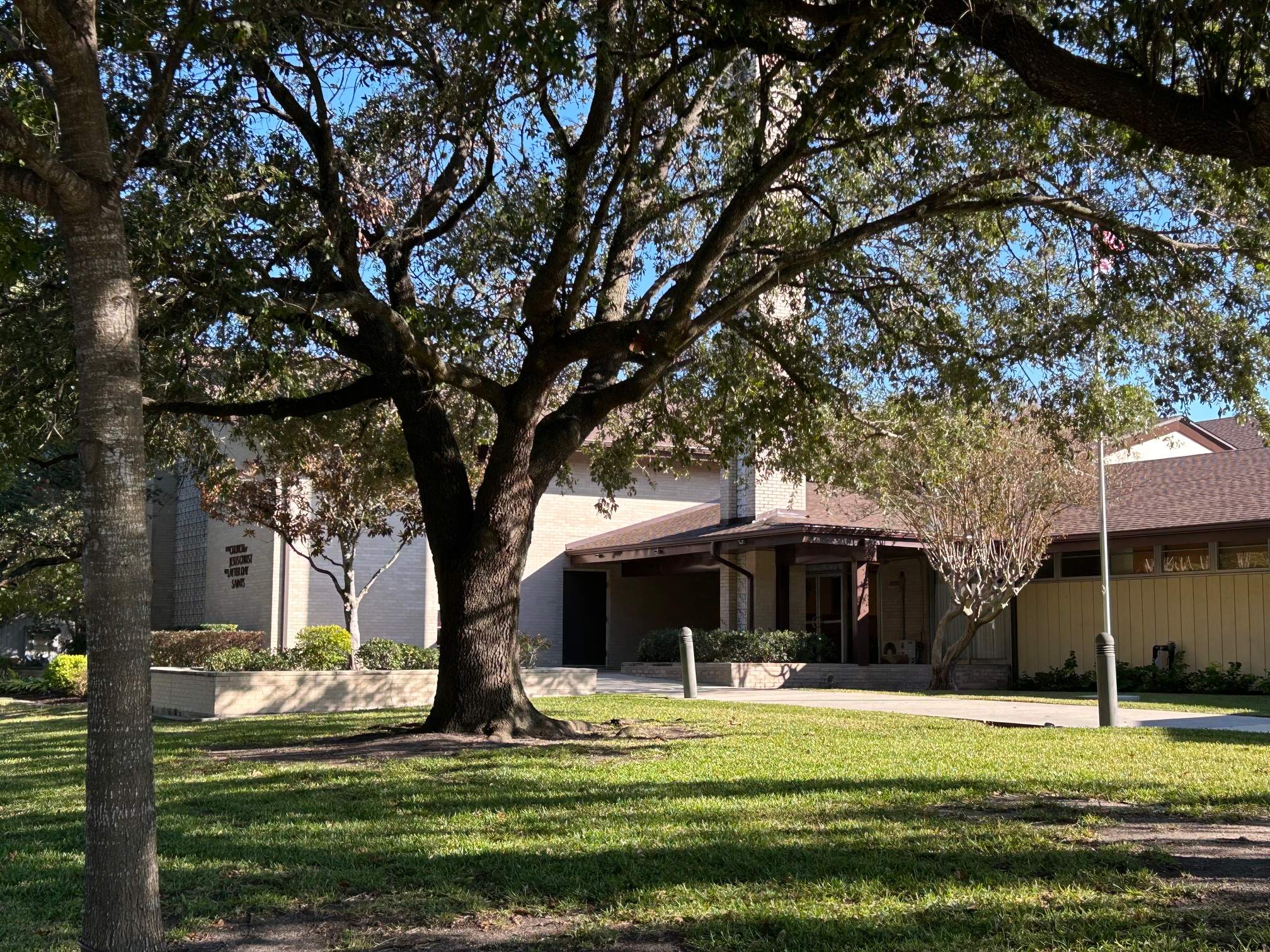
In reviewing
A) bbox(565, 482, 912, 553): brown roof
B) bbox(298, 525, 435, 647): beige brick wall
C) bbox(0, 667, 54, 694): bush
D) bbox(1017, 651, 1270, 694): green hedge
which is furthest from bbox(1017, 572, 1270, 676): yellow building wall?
bbox(0, 667, 54, 694): bush

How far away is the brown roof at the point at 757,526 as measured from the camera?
A: 23359 millimetres

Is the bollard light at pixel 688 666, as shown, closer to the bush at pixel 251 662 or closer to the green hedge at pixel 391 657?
the green hedge at pixel 391 657

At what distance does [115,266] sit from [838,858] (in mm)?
4569

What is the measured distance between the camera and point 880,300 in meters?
13.9

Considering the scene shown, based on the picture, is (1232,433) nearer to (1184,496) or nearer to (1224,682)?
(1184,496)

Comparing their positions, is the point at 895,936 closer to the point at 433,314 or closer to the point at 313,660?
the point at 433,314

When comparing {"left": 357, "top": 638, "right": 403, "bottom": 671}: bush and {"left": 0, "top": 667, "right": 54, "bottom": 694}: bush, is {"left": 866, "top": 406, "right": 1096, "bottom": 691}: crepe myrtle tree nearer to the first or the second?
{"left": 357, "top": 638, "right": 403, "bottom": 671}: bush

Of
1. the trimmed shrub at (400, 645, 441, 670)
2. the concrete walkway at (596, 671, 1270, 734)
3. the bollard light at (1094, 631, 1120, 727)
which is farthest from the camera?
the trimmed shrub at (400, 645, 441, 670)

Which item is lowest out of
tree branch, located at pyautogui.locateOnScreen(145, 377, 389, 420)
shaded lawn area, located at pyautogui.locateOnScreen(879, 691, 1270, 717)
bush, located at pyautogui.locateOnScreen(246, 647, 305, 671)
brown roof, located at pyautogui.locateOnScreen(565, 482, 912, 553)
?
shaded lawn area, located at pyautogui.locateOnScreen(879, 691, 1270, 717)

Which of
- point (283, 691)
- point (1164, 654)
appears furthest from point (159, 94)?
point (1164, 654)

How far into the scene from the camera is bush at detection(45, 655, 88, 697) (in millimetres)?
22703

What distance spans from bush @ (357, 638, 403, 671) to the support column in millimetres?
10001

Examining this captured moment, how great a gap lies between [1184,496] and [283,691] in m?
17.3

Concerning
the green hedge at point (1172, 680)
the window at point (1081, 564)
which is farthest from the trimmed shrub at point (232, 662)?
the window at point (1081, 564)
